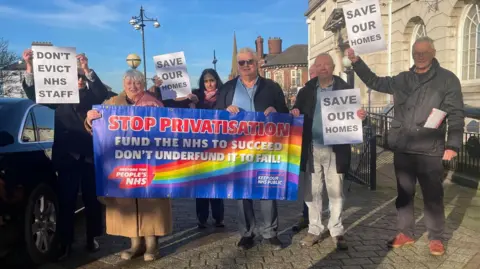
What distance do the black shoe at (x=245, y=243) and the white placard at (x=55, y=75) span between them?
2300 millimetres

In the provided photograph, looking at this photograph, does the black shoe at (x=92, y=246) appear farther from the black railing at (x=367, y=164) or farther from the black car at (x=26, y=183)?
the black railing at (x=367, y=164)

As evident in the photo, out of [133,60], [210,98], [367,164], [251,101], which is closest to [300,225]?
[251,101]

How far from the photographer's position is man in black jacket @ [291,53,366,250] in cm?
429

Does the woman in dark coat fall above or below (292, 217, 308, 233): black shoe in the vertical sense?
above

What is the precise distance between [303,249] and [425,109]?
1.97m

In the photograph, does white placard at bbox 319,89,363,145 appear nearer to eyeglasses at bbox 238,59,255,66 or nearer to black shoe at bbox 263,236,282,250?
eyeglasses at bbox 238,59,255,66

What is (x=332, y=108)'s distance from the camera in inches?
166

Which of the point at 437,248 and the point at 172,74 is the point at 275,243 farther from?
the point at 172,74

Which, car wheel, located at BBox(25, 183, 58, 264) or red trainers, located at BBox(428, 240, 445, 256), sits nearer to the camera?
car wheel, located at BBox(25, 183, 58, 264)

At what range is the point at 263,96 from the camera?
423 centimetres

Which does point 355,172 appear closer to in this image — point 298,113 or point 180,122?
point 298,113

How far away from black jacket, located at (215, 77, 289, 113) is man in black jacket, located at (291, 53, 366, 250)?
203mm

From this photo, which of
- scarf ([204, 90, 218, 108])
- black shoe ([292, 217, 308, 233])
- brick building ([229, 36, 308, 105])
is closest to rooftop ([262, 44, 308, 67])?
brick building ([229, 36, 308, 105])

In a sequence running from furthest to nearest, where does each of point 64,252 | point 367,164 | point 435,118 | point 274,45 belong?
point 274,45 < point 367,164 < point 64,252 < point 435,118
